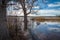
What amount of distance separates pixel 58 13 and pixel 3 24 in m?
0.64

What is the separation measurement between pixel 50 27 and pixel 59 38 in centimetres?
16

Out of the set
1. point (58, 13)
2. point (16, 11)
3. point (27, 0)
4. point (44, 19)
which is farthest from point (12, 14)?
point (58, 13)

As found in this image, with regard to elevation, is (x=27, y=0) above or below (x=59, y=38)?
above

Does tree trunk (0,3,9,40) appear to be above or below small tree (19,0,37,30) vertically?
below

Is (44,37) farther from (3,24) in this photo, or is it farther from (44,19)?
(3,24)

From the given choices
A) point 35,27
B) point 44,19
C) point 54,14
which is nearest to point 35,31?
point 35,27

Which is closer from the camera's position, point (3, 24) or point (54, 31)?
point (3, 24)

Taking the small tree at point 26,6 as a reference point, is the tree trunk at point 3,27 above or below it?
below

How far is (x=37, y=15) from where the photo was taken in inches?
77.1

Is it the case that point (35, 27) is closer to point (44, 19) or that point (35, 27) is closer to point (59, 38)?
point (44, 19)

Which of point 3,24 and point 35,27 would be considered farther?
point 35,27

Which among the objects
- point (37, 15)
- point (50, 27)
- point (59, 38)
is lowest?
point (59, 38)

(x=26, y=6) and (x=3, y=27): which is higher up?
(x=26, y=6)

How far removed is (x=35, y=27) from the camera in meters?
1.97
